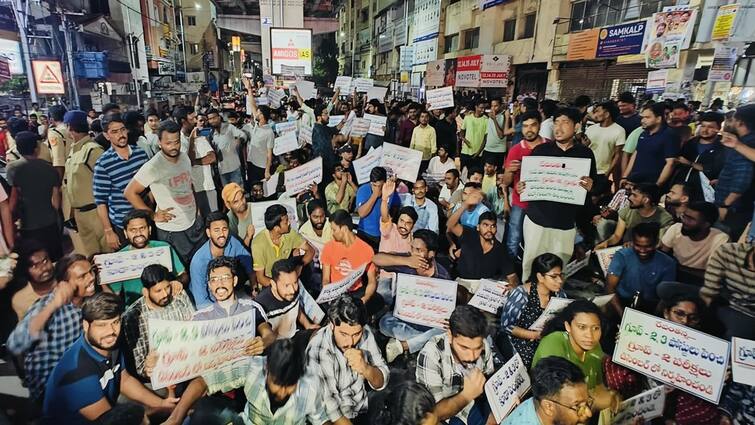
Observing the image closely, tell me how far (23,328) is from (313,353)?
67.5 inches

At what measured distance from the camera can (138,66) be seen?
29.4 metres

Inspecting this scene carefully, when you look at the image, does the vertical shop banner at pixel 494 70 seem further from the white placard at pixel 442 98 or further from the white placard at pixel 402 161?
the white placard at pixel 402 161

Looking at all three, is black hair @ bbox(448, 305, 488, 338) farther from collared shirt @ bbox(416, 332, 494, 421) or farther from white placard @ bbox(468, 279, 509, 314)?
white placard @ bbox(468, 279, 509, 314)

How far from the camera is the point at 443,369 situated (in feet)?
8.52

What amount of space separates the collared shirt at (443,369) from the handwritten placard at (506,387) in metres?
0.28

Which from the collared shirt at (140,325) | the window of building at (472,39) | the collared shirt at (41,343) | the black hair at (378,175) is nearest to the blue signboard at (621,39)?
the window of building at (472,39)

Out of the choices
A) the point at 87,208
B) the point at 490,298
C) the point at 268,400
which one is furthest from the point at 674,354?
the point at 87,208

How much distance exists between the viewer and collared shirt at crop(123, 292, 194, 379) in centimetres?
281

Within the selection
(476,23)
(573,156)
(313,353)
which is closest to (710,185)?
(573,156)

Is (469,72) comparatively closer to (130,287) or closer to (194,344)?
(130,287)

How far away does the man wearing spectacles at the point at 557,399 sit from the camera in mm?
1946

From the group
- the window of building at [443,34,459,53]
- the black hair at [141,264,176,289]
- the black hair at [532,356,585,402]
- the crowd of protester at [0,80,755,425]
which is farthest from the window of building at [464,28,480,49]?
the black hair at [532,356,585,402]

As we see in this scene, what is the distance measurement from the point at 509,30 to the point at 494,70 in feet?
11.8

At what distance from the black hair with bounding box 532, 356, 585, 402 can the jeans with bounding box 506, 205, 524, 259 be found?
2.72 metres
